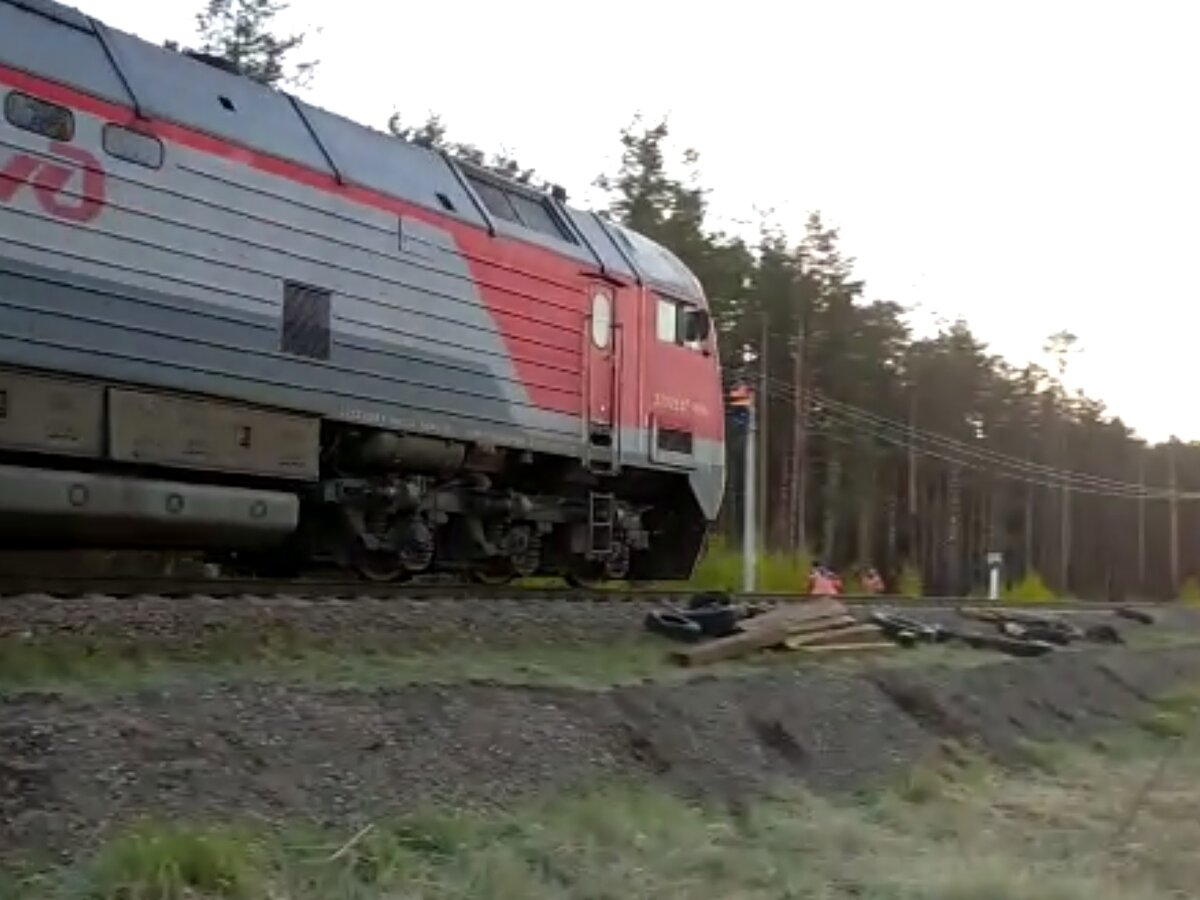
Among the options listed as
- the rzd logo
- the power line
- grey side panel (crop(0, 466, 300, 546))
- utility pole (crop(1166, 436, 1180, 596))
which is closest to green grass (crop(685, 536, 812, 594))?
grey side panel (crop(0, 466, 300, 546))

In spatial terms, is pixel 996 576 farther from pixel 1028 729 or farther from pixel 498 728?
pixel 498 728

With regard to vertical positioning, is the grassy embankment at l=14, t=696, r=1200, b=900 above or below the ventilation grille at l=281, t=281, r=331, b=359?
below

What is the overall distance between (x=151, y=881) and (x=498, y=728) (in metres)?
2.65

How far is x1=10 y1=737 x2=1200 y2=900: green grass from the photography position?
5.34 metres

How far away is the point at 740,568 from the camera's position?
2652 centimetres

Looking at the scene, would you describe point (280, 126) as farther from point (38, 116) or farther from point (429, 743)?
point (429, 743)

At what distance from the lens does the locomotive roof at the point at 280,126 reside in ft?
33.0

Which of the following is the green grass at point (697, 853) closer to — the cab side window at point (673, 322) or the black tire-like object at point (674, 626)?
the black tire-like object at point (674, 626)

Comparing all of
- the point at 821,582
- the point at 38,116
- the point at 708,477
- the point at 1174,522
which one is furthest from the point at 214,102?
the point at 1174,522

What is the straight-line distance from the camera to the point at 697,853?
6848mm

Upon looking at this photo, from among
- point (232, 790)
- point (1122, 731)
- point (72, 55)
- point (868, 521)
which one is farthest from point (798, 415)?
point (232, 790)

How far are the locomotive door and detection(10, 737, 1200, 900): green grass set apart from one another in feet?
19.2

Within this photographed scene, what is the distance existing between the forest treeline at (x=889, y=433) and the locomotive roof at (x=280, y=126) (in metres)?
21.1

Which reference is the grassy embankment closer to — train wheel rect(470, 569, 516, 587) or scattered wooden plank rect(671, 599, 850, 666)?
scattered wooden plank rect(671, 599, 850, 666)
